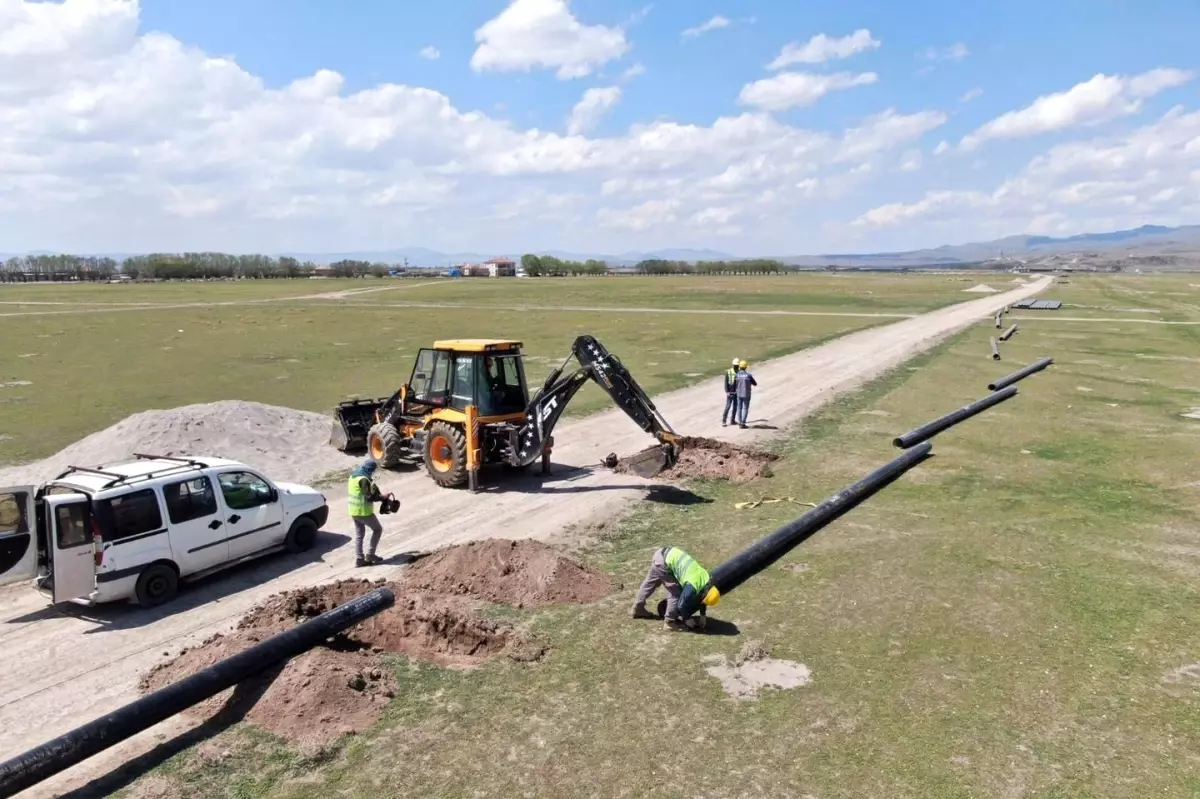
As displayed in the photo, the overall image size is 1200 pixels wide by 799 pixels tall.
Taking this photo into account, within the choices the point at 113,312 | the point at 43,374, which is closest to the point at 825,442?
the point at 43,374

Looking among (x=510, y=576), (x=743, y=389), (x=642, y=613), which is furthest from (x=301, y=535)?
(x=743, y=389)

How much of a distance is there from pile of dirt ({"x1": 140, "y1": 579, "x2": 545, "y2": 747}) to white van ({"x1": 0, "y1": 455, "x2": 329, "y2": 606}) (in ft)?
5.91

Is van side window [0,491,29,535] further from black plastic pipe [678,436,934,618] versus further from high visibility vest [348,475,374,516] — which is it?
black plastic pipe [678,436,934,618]

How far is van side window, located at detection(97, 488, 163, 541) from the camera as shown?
11086mm

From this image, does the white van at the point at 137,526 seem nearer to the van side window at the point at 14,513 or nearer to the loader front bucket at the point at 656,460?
the van side window at the point at 14,513

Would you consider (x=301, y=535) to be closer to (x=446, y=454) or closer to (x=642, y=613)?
(x=446, y=454)

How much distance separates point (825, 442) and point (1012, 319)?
49706mm

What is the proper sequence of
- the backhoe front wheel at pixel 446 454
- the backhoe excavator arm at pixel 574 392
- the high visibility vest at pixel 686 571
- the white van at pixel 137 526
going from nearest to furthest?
the high visibility vest at pixel 686 571 → the white van at pixel 137 526 → the backhoe excavator arm at pixel 574 392 → the backhoe front wheel at pixel 446 454

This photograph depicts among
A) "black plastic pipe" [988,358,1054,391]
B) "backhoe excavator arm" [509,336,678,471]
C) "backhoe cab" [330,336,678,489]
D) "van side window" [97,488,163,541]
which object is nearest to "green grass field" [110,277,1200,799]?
"backhoe excavator arm" [509,336,678,471]

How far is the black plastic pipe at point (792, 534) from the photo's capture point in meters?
12.0

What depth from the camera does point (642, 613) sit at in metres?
11.1

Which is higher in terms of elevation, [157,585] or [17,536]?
[17,536]

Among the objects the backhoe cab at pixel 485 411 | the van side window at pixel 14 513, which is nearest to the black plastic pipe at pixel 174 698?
the van side window at pixel 14 513

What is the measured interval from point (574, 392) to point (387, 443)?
5.10 metres
